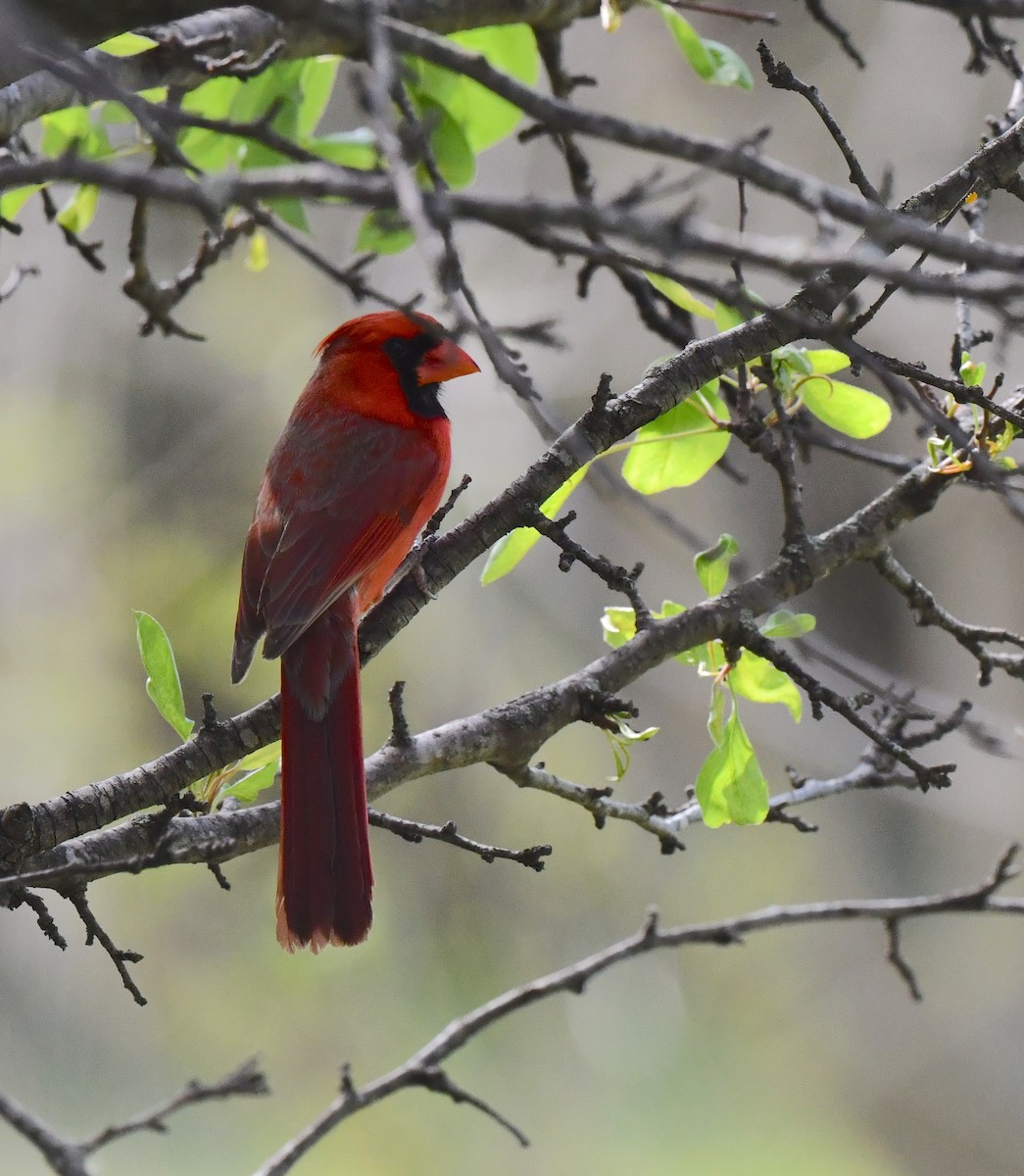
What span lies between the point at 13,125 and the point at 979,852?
6144 millimetres

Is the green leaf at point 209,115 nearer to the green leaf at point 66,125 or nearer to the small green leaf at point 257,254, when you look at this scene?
the green leaf at point 66,125

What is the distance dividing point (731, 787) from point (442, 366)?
4.63 ft

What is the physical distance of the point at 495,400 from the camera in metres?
6.42

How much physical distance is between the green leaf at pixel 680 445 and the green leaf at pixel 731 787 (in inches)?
16.0

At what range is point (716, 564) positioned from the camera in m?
1.96

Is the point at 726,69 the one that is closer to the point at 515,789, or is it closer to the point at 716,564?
the point at 716,564

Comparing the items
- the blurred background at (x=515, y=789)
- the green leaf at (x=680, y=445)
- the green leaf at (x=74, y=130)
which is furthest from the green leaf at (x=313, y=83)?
the blurred background at (x=515, y=789)

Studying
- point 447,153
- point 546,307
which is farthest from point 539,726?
point 546,307

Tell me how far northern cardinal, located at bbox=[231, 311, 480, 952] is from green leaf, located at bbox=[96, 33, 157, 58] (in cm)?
51

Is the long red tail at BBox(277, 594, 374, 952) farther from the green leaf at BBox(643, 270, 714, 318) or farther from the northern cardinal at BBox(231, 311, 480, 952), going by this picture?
the green leaf at BBox(643, 270, 714, 318)

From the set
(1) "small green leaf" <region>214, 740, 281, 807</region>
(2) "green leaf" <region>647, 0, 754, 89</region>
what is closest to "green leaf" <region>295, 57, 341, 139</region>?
(2) "green leaf" <region>647, 0, 754, 89</region>

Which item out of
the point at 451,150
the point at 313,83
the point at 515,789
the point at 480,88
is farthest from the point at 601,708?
the point at 515,789

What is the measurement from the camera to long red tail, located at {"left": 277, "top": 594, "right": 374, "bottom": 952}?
6.39ft

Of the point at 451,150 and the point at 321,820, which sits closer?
the point at 321,820
